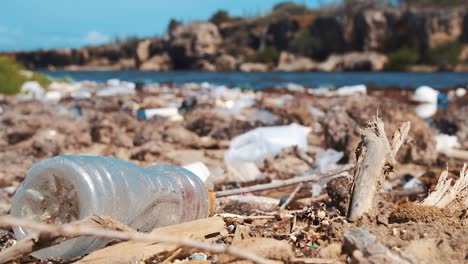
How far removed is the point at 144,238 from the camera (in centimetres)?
124

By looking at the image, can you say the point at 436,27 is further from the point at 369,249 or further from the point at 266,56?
the point at 369,249

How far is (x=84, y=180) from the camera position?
167cm

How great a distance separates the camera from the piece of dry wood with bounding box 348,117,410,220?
1.99 m

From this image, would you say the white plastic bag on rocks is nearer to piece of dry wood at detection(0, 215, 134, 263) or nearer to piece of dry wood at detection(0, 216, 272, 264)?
piece of dry wood at detection(0, 216, 272, 264)

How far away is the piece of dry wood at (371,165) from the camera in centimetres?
199

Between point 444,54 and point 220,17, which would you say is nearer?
point 444,54

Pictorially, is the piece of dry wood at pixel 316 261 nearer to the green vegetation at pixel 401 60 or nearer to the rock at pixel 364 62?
the green vegetation at pixel 401 60

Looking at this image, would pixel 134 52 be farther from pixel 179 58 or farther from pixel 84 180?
pixel 84 180

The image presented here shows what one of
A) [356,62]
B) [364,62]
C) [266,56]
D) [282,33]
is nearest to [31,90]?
[364,62]

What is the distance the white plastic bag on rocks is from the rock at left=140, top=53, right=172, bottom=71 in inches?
3565

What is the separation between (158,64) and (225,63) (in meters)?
14.6

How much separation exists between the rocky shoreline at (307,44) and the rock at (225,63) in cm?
15

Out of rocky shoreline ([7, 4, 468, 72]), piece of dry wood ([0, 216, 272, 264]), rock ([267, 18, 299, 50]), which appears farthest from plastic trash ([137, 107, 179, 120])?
rock ([267, 18, 299, 50])

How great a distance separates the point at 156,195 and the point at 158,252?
35 centimetres
